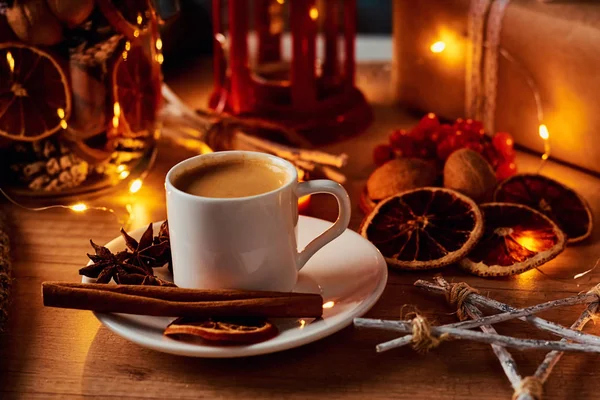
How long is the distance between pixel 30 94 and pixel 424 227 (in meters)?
0.47

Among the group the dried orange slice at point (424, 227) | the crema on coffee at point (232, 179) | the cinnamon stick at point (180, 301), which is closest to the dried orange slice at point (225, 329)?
the cinnamon stick at point (180, 301)

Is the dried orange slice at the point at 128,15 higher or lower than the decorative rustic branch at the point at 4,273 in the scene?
higher

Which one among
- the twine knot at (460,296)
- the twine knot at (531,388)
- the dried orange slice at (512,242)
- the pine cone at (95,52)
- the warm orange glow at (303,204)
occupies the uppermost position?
the pine cone at (95,52)

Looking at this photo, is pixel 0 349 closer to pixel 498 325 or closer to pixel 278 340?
pixel 278 340

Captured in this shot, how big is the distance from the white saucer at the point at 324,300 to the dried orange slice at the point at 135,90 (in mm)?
203

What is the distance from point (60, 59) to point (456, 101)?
1.99ft

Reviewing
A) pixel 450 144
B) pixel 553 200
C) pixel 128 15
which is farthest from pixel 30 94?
pixel 553 200

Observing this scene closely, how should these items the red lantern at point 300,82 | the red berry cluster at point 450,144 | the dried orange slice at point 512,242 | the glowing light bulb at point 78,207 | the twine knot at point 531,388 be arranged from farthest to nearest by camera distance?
the red lantern at point 300,82 → the red berry cluster at point 450,144 → the glowing light bulb at point 78,207 → the dried orange slice at point 512,242 → the twine knot at point 531,388

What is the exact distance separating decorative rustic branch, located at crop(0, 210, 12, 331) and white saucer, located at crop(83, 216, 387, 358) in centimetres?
8

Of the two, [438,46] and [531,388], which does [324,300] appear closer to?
[531,388]

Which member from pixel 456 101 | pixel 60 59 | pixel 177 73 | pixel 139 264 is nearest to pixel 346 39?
pixel 456 101

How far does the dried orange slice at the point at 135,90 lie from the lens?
95 centimetres

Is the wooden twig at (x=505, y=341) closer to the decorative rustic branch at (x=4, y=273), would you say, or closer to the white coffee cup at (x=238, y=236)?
the white coffee cup at (x=238, y=236)

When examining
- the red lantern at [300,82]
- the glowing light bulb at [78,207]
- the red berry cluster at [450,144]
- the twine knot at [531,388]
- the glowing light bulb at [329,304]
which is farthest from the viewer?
the red lantern at [300,82]
